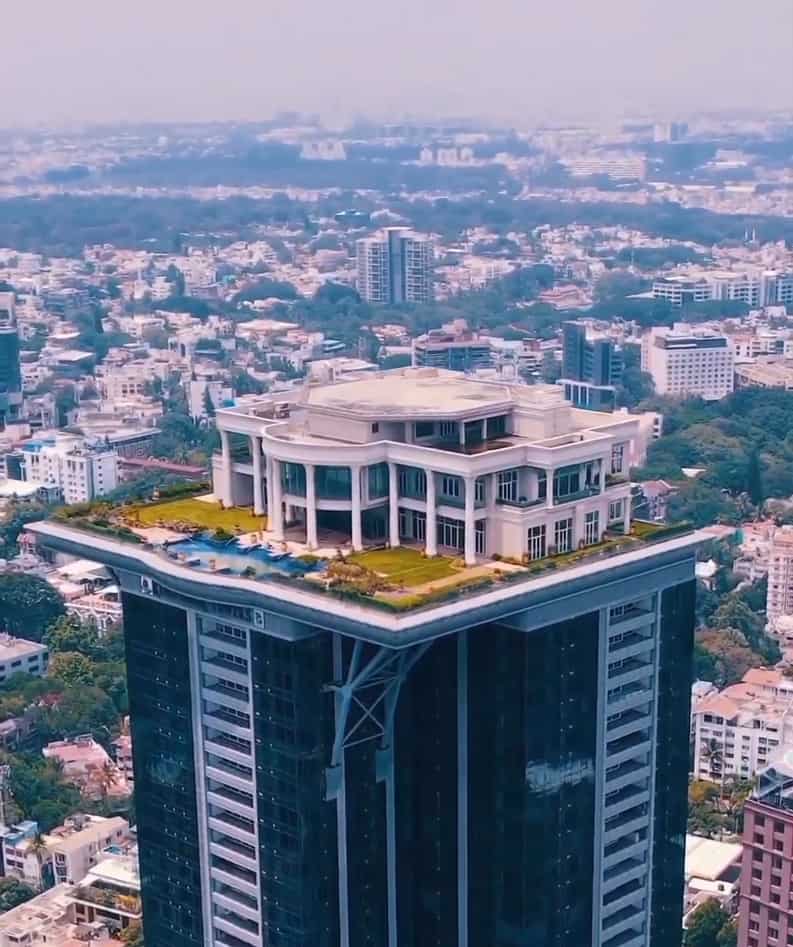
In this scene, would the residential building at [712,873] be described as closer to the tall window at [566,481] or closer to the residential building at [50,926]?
the residential building at [50,926]

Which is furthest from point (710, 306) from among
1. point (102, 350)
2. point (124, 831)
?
point (124, 831)

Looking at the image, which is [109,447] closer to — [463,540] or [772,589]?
[772,589]

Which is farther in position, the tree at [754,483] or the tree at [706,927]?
the tree at [754,483]

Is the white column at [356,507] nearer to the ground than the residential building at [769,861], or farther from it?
farther from it

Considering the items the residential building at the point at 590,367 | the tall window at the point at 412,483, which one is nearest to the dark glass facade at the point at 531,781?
the tall window at the point at 412,483

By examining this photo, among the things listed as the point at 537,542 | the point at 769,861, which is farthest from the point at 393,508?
the point at 769,861

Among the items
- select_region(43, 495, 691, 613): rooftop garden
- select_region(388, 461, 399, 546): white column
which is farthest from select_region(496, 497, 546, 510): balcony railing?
select_region(388, 461, 399, 546): white column
